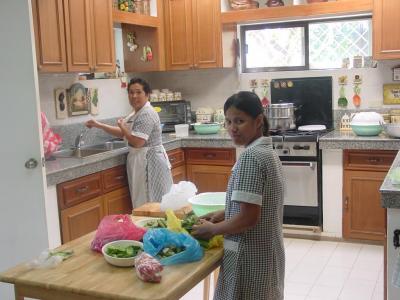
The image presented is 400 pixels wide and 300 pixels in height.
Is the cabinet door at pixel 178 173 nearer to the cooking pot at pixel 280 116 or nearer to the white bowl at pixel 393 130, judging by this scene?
the cooking pot at pixel 280 116

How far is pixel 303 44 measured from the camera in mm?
5035

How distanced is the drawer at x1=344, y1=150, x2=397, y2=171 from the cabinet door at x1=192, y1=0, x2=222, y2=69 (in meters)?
1.58

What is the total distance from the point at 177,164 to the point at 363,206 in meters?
1.68

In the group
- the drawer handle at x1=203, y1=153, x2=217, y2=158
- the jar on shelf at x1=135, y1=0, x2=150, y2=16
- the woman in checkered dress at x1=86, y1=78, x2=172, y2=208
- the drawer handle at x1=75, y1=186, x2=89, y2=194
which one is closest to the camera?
the drawer handle at x1=75, y1=186, x2=89, y2=194

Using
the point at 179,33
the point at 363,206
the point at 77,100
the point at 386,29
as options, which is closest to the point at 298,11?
the point at 386,29

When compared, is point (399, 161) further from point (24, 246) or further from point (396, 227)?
point (24, 246)

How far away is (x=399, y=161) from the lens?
2.89 metres

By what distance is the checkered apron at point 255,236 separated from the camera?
6.00 ft

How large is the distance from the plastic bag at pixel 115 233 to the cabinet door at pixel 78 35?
206 centimetres

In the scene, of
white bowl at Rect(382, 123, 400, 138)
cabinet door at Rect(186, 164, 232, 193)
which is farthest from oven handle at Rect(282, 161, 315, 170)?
white bowl at Rect(382, 123, 400, 138)

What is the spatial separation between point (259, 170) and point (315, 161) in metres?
2.62

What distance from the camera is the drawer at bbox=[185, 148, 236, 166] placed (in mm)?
4680

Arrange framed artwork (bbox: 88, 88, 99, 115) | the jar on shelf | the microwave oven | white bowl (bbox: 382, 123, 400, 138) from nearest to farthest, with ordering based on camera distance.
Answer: white bowl (bbox: 382, 123, 400, 138)
framed artwork (bbox: 88, 88, 99, 115)
the jar on shelf
the microwave oven

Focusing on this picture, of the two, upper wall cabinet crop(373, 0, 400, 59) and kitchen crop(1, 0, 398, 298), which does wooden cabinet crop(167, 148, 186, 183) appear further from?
upper wall cabinet crop(373, 0, 400, 59)
